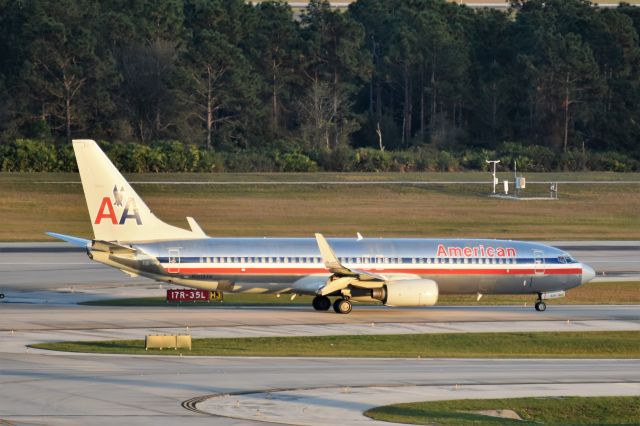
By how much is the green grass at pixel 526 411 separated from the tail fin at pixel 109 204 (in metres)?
22.0

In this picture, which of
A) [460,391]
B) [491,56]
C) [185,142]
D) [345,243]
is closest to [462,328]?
[345,243]

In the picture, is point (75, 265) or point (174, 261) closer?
point (174, 261)

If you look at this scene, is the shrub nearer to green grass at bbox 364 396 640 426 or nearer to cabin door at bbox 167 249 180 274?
cabin door at bbox 167 249 180 274

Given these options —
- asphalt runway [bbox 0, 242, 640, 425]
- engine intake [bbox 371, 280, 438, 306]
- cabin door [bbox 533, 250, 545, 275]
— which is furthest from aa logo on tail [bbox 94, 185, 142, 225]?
cabin door [bbox 533, 250, 545, 275]

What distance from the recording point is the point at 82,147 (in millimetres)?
49188

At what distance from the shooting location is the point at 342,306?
49.2 meters

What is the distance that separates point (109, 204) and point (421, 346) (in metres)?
15.0

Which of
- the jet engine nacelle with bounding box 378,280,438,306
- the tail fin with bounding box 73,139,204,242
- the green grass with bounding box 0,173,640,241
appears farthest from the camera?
the green grass with bounding box 0,173,640,241

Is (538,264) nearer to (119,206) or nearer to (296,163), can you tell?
(119,206)

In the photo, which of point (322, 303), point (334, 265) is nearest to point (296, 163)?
point (322, 303)

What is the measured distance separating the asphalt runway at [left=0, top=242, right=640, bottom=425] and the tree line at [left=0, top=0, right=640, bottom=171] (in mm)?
67114

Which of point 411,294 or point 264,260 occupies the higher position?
point 264,260

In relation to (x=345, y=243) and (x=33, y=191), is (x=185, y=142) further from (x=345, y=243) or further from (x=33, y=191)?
(x=345, y=243)

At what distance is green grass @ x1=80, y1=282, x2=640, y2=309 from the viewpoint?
172ft
